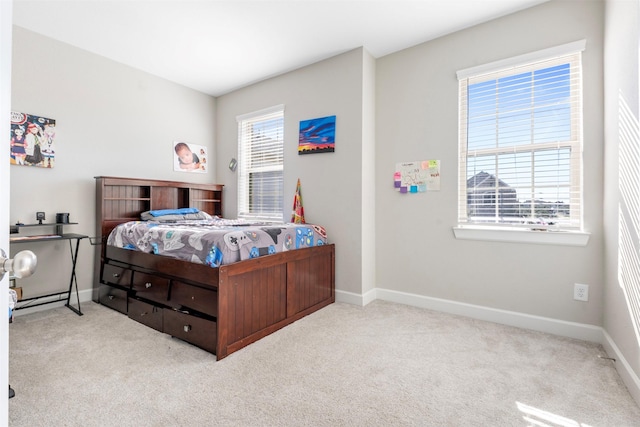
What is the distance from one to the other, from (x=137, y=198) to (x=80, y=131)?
33.2 inches

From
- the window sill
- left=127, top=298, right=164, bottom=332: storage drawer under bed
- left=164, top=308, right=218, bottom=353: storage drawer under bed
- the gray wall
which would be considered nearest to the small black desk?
the gray wall

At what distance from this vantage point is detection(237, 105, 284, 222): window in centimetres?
394

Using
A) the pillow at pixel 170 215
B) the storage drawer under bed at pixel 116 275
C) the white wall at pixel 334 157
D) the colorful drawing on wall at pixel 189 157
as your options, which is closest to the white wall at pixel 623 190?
the white wall at pixel 334 157

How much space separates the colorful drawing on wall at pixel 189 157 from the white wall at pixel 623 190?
427cm

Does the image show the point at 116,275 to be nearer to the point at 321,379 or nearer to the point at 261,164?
the point at 261,164

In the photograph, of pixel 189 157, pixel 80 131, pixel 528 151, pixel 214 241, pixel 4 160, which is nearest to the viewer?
pixel 4 160

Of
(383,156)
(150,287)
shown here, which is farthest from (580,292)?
(150,287)

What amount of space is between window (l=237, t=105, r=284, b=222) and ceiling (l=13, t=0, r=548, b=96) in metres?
0.71

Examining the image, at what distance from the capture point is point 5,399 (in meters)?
0.65

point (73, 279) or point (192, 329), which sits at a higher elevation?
point (73, 279)

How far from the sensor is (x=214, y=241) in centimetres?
217

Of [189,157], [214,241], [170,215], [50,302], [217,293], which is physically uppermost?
[189,157]

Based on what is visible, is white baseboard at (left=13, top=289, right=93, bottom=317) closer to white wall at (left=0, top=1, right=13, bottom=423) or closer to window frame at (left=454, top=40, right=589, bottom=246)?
white wall at (left=0, top=1, right=13, bottom=423)

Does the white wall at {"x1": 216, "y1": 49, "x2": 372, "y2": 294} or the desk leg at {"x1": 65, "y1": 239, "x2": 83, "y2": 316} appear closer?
the desk leg at {"x1": 65, "y1": 239, "x2": 83, "y2": 316}
